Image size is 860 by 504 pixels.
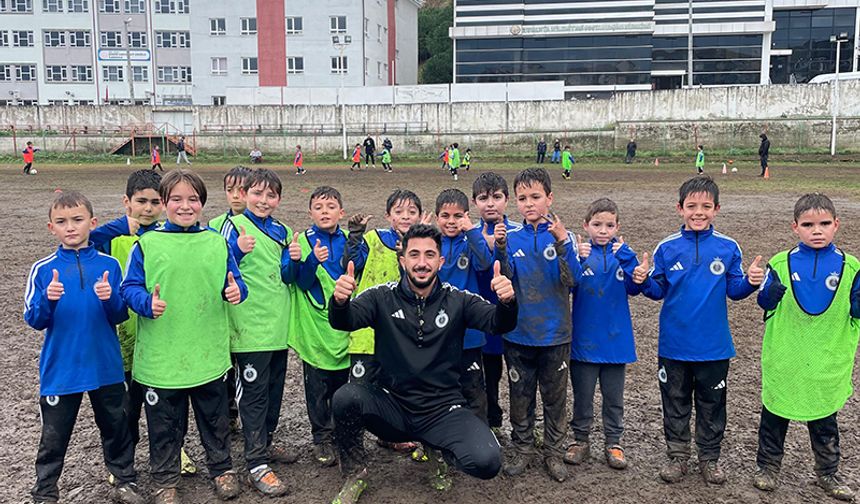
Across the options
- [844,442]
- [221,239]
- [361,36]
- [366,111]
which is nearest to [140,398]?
[221,239]

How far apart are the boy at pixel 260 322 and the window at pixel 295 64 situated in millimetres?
Answer: 59066

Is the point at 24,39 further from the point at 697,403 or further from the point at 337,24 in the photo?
the point at 697,403

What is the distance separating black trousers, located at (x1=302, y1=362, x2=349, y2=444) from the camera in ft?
15.7

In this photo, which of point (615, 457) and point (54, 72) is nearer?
point (615, 457)

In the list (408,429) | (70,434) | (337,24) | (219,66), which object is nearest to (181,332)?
(70,434)

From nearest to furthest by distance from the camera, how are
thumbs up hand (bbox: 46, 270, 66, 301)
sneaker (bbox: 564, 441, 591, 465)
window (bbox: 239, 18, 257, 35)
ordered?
thumbs up hand (bbox: 46, 270, 66, 301)
sneaker (bbox: 564, 441, 591, 465)
window (bbox: 239, 18, 257, 35)

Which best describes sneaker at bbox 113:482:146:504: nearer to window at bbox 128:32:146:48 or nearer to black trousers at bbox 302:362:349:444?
black trousers at bbox 302:362:349:444

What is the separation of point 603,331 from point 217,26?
62.9 meters

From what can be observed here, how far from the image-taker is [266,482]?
4.28m

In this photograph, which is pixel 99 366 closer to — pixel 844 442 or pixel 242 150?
pixel 844 442

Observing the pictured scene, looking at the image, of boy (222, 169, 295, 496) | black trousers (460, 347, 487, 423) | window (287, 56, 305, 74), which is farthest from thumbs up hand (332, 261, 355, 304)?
window (287, 56, 305, 74)

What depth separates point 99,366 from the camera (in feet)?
13.2

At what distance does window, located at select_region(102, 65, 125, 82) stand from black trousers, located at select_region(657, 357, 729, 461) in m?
69.9

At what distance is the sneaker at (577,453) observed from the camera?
4.65 meters
